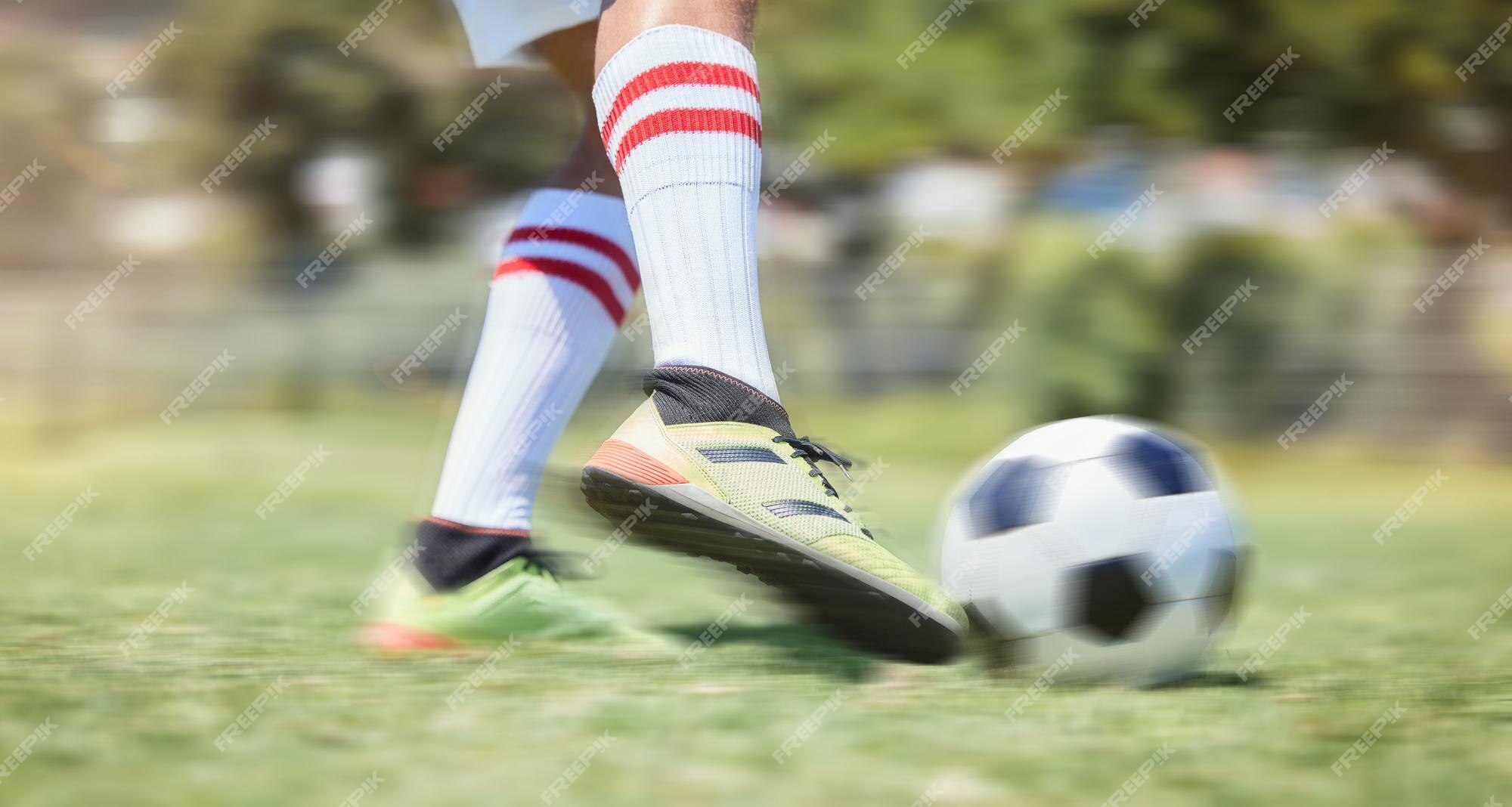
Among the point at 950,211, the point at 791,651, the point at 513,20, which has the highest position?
the point at 950,211

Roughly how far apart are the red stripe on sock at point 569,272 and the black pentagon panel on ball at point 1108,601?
822 millimetres

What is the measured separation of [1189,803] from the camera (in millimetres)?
1149

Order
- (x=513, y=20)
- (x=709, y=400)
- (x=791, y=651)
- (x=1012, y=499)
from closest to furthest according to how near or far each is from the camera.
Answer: (x=709, y=400) → (x=1012, y=499) → (x=791, y=651) → (x=513, y=20)

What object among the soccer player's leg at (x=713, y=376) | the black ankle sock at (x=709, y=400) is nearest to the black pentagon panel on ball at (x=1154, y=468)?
the soccer player's leg at (x=713, y=376)

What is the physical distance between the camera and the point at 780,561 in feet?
5.26

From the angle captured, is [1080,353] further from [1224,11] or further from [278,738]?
[278,738]

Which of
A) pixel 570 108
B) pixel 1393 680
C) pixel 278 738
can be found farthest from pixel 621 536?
pixel 570 108

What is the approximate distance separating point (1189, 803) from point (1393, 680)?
0.86 meters

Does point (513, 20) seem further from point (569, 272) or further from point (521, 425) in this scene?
point (521, 425)

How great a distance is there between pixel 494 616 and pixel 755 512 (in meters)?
0.55

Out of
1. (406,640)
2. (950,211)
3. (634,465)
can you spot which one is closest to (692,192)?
(634,465)

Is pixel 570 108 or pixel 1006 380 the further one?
pixel 570 108

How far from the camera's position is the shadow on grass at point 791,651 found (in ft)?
5.75

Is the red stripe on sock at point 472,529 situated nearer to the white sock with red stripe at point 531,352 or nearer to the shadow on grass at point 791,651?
the white sock with red stripe at point 531,352
